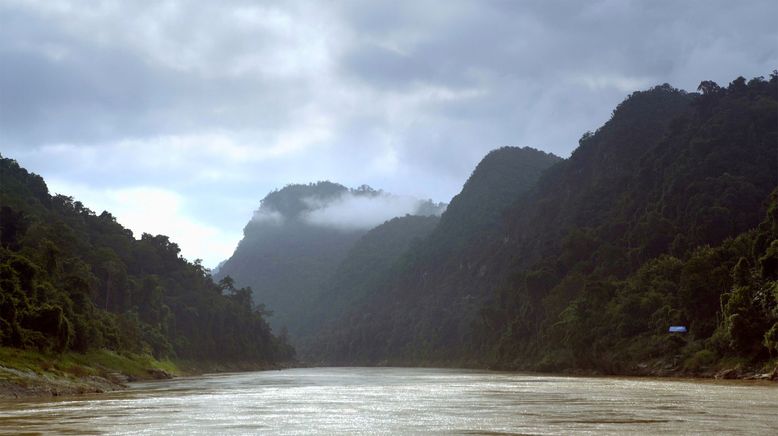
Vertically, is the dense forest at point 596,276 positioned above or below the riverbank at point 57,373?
above

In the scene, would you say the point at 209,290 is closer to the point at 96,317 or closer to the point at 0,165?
the point at 0,165

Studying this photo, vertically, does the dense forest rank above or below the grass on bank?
above

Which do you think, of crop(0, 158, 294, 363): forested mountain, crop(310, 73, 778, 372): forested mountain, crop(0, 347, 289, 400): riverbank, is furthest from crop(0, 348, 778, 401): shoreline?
crop(0, 158, 294, 363): forested mountain

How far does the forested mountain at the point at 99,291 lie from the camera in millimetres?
64500

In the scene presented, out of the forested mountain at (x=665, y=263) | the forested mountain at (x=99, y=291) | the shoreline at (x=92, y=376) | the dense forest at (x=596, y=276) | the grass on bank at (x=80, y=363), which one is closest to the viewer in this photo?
the shoreline at (x=92, y=376)

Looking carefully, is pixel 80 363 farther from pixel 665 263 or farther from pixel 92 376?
pixel 665 263

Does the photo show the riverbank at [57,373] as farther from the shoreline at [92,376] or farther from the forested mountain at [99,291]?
the forested mountain at [99,291]

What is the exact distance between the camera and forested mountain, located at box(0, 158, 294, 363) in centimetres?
6450

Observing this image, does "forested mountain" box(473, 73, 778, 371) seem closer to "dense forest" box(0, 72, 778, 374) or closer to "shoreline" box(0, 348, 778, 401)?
"dense forest" box(0, 72, 778, 374)

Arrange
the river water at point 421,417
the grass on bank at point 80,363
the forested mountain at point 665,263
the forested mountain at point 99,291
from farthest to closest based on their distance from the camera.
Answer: the forested mountain at point 665,263
the forested mountain at point 99,291
the grass on bank at point 80,363
the river water at point 421,417

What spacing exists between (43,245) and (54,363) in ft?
104

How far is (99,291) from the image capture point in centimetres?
12162

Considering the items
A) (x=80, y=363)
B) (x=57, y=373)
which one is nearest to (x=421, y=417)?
(x=57, y=373)

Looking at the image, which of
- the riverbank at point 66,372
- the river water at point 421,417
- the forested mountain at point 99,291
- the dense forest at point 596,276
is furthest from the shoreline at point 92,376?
the river water at point 421,417
